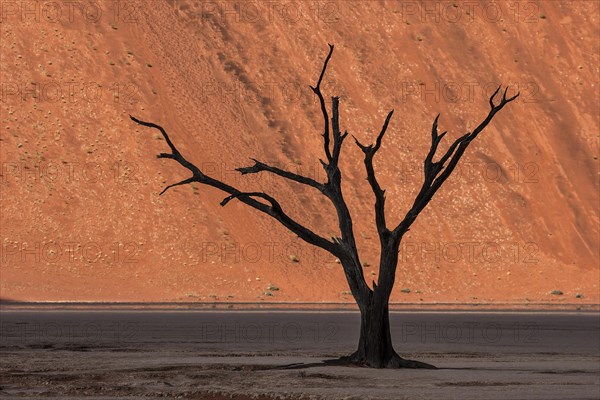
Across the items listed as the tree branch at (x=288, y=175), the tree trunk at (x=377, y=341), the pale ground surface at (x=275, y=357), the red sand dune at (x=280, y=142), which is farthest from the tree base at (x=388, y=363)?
the red sand dune at (x=280, y=142)

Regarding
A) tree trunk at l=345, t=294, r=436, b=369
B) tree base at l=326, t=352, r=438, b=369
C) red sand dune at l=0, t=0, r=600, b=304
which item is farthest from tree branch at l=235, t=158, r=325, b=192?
red sand dune at l=0, t=0, r=600, b=304

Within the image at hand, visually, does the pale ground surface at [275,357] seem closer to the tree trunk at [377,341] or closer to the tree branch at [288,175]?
the tree trunk at [377,341]

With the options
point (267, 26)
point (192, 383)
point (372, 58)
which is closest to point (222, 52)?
point (267, 26)

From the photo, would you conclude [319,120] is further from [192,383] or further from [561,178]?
[192,383]

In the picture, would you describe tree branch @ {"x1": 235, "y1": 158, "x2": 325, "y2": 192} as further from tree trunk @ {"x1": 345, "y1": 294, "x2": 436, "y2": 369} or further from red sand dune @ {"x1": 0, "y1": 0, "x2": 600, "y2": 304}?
red sand dune @ {"x1": 0, "y1": 0, "x2": 600, "y2": 304}

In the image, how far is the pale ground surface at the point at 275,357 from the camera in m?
22.4

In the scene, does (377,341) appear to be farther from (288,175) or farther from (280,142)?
(280,142)

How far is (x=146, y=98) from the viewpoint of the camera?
268 feet

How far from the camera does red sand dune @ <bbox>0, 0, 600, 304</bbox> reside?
241 ft

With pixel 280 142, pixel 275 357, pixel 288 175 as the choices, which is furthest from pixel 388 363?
pixel 280 142

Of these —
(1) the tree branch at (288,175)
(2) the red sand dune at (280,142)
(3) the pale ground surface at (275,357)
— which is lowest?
(3) the pale ground surface at (275,357)

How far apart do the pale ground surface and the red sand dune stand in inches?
830

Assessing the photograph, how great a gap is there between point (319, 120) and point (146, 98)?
1176 centimetres

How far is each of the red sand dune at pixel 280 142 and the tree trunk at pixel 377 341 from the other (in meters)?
41.3
